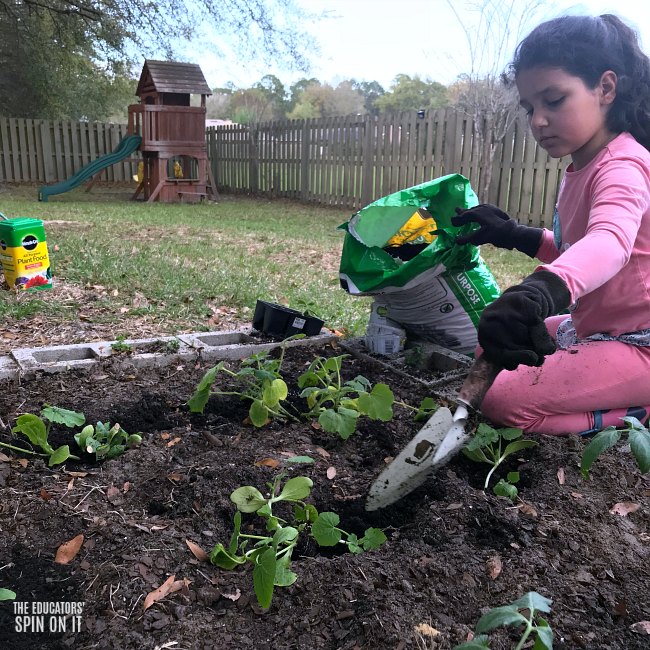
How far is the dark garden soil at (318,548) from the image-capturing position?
1.20 m

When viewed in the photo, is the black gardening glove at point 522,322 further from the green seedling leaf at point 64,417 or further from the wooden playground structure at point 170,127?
the wooden playground structure at point 170,127

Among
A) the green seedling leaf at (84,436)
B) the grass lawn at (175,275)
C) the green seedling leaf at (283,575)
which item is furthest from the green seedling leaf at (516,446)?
the grass lawn at (175,275)

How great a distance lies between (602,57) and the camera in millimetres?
1851

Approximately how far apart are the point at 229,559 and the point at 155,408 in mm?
930

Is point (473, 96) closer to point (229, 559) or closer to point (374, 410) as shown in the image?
point (374, 410)

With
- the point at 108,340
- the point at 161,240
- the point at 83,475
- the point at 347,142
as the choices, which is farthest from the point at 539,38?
the point at 347,142

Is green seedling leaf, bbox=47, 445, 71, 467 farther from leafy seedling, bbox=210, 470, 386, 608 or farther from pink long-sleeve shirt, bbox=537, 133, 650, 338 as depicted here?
pink long-sleeve shirt, bbox=537, 133, 650, 338

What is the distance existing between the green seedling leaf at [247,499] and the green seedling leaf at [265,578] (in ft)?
0.87

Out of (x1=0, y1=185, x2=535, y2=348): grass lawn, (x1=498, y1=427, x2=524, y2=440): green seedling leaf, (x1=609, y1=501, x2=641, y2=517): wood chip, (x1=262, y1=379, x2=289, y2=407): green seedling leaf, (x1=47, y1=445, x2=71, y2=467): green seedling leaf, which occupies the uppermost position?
(x1=262, y1=379, x2=289, y2=407): green seedling leaf

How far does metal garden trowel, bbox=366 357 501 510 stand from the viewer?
5.18 ft

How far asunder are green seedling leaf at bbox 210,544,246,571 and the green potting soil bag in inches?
Result: 59.3

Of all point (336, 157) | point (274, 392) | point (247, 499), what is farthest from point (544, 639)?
point (336, 157)

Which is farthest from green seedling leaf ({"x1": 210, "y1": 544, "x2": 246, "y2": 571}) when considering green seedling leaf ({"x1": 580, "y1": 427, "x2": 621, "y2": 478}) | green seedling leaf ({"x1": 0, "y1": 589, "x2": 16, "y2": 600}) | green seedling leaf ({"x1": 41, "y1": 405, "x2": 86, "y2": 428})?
green seedling leaf ({"x1": 580, "y1": 427, "x2": 621, "y2": 478})

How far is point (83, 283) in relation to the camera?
4.25 m
